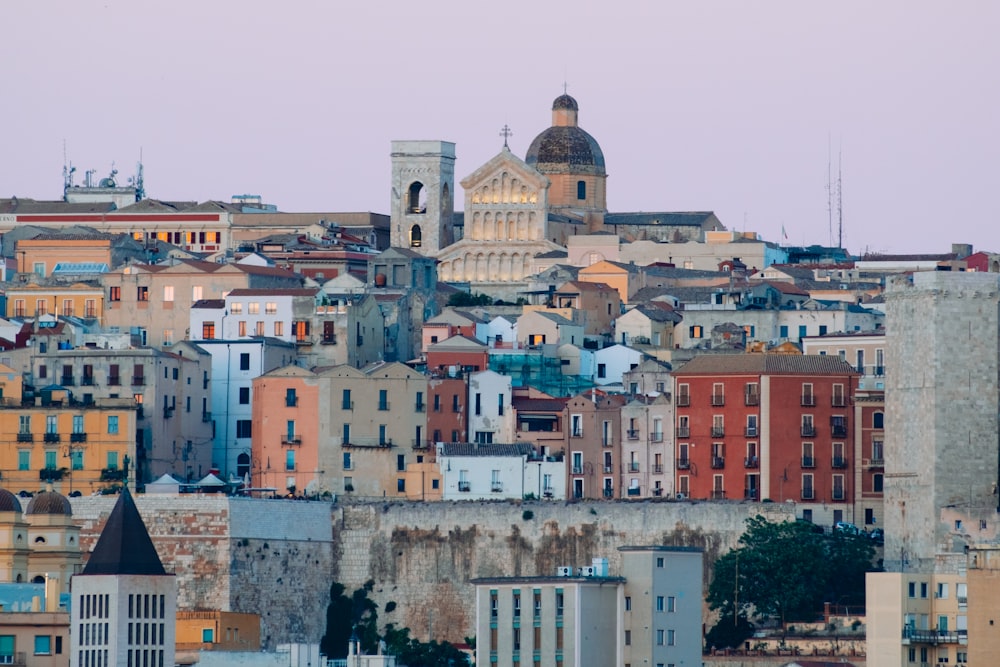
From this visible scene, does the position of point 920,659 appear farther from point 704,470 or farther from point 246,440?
point 246,440

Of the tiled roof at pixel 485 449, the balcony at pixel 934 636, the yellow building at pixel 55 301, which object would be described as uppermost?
the yellow building at pixel 55 301

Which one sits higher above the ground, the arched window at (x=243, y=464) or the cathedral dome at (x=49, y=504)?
the arched window at (x=243, y=464)

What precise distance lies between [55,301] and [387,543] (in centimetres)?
2480

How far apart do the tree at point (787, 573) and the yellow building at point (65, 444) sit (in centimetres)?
1936

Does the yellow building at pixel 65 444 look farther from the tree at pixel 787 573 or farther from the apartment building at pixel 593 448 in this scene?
the tree at pixel 787 573

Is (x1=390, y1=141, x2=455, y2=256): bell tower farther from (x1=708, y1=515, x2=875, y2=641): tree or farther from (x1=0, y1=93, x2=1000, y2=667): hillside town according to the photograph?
(x1=708, y1=515, x2=875, y2=641): tree

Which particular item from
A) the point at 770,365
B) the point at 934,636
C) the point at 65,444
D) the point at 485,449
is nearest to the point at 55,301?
the point at 65,444

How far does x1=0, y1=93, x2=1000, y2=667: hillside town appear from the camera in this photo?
3691 inches

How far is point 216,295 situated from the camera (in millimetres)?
121438

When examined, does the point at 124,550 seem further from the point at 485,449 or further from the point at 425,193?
the point at 425,193

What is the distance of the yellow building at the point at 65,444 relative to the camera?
10750 centimetres

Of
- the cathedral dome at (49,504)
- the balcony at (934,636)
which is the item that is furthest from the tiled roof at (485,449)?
the balcony at (934,636)

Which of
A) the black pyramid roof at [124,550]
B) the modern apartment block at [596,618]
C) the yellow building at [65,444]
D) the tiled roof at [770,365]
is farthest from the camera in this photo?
the yellow building at [65,444]

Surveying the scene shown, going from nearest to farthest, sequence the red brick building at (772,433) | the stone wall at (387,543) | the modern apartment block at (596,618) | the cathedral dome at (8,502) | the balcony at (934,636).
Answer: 1. the balcony at (934,636)
2. the modern apartment block at (596,618)
3. the cathedral dome at (8,502)
4. the stone wall at (387,543)
5. the red brick building at (772,433)
